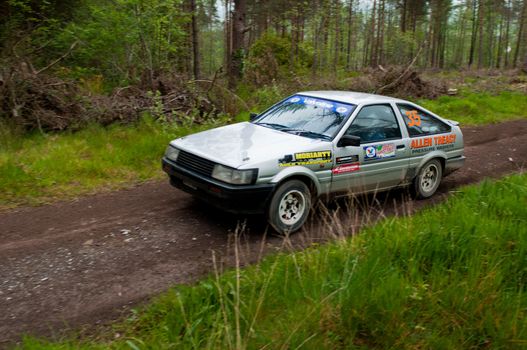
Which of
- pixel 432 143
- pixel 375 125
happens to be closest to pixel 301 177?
pixel 375 125

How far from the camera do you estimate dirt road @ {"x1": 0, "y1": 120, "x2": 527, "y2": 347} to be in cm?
372

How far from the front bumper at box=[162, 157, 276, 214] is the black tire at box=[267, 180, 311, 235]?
13 centimetres

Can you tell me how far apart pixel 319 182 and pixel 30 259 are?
332cm

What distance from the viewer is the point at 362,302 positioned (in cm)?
342

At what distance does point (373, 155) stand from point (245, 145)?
1818mm

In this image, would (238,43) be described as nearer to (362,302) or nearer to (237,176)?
(237,176)

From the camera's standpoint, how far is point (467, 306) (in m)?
3.48

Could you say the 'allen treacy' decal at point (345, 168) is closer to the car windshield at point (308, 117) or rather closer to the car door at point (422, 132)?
the car windshield at point (308, 117)

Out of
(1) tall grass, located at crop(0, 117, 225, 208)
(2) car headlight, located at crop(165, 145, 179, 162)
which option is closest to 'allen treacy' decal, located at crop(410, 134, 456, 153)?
(2) car headlight, located at crop(165, 145, 179, 162)

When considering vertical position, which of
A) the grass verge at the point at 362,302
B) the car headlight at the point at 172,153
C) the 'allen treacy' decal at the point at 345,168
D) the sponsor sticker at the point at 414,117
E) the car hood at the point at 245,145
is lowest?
the grass verge at the point at 362,302

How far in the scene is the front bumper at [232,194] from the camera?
5.00 m

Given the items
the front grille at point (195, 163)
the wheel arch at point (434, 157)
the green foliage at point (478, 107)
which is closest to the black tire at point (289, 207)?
the front grille at point (195, 163)

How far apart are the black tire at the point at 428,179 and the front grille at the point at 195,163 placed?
132 inches

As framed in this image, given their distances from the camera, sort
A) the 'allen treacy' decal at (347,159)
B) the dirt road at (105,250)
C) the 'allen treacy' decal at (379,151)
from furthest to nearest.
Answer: the 'allen treacy' decal at (379,151)
the 'allen treacy' decal at (347,159)
the dirt road at (105,250)
